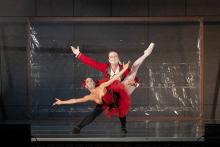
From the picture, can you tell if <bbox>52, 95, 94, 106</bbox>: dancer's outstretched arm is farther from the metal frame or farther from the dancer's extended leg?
the dancer's extended leg

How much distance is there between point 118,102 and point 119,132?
123cm

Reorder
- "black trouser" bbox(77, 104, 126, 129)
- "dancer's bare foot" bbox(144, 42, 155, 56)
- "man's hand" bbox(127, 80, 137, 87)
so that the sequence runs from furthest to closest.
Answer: "dancer's bare foot" bbox(144, 42, 155, 56)
"man's hand" bbox(127, 80, 137, 87)
"black trouser" bbox(77, 104, 126, 129)

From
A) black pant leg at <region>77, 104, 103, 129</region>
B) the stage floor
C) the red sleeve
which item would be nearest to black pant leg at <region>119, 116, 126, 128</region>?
the stage floor

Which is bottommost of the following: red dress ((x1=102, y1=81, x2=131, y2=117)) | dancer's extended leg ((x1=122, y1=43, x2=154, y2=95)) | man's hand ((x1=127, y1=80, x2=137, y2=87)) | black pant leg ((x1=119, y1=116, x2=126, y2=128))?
black pant leg ((x1=119, y1=116, x2=126, y2=128))

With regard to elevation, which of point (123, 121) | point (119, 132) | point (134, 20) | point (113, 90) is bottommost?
point (119, 132)

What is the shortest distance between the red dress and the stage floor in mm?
212

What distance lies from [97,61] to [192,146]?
337 centimetres

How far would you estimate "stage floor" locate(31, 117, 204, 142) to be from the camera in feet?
29.6

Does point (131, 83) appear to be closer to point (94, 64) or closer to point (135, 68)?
point (135, 68)

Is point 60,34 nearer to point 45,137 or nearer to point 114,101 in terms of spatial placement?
point 114,101

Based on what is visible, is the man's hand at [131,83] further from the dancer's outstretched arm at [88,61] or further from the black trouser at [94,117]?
the black trouser at [94,117]

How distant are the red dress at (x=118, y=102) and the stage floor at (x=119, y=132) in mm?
212

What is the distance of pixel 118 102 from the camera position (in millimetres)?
11023

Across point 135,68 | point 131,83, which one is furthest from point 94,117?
point 135,68
